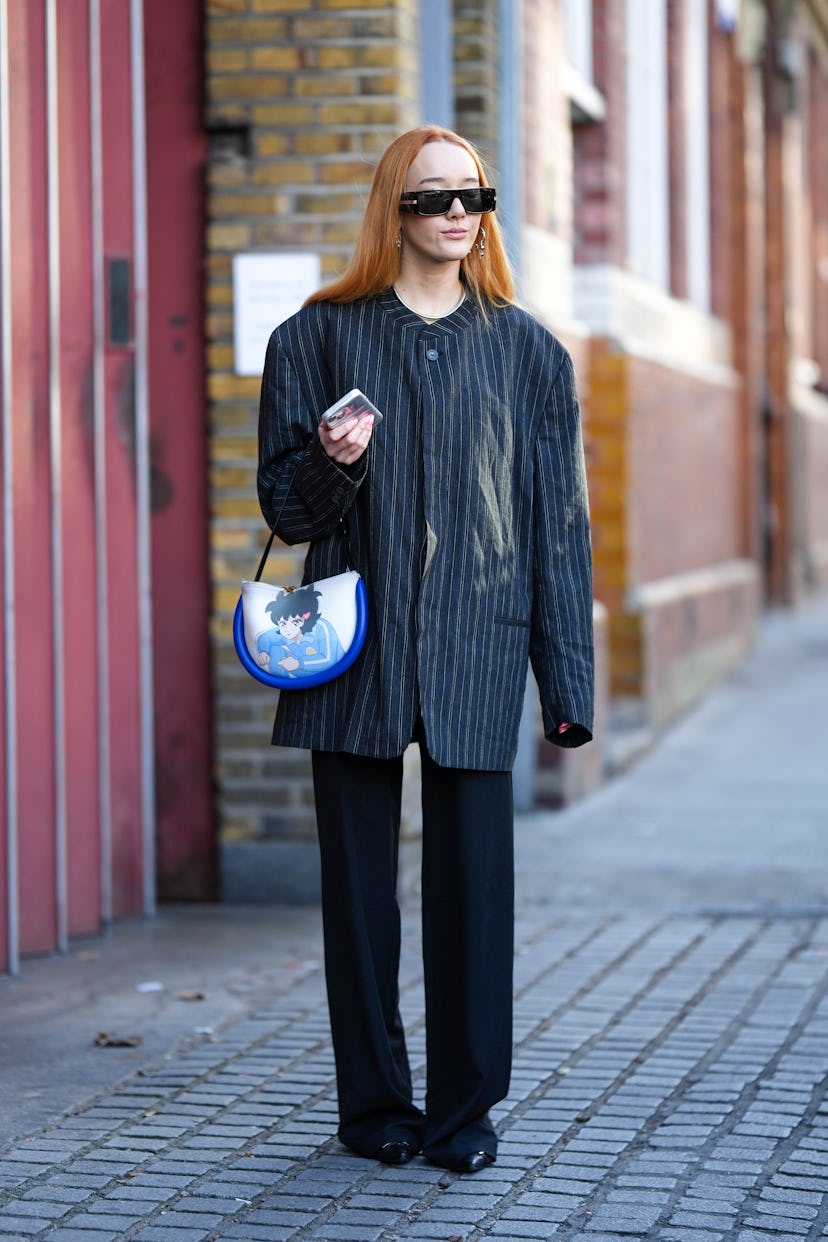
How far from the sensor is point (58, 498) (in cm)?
598

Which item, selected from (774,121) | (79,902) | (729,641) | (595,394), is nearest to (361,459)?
(79,902)

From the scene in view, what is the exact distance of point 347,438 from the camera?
3.79m

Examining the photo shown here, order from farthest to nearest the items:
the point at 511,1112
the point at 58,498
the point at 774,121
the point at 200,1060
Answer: the point at 774,121, the point at 58,498, the point at 200,1060, the point at 511,1112

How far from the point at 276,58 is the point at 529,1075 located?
10.9 feet

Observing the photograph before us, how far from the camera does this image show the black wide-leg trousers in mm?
4016

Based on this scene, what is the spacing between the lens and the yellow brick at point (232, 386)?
6.51m

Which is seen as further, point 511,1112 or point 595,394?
point 595,394

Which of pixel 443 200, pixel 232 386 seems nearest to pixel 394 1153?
pixel 443 200

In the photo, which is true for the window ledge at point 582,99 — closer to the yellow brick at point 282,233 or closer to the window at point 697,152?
the window at point 697,152

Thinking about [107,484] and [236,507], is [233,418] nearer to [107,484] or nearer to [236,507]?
[236,507]

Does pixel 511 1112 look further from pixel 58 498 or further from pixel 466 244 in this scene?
pixel 58 498

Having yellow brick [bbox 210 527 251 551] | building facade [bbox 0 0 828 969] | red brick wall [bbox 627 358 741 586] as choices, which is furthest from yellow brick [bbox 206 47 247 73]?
red brick wall [bbox 627 358 741 586]

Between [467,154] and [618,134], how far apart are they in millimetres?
6610

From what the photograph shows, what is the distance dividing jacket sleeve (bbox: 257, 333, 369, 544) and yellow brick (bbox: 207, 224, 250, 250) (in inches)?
98.7
